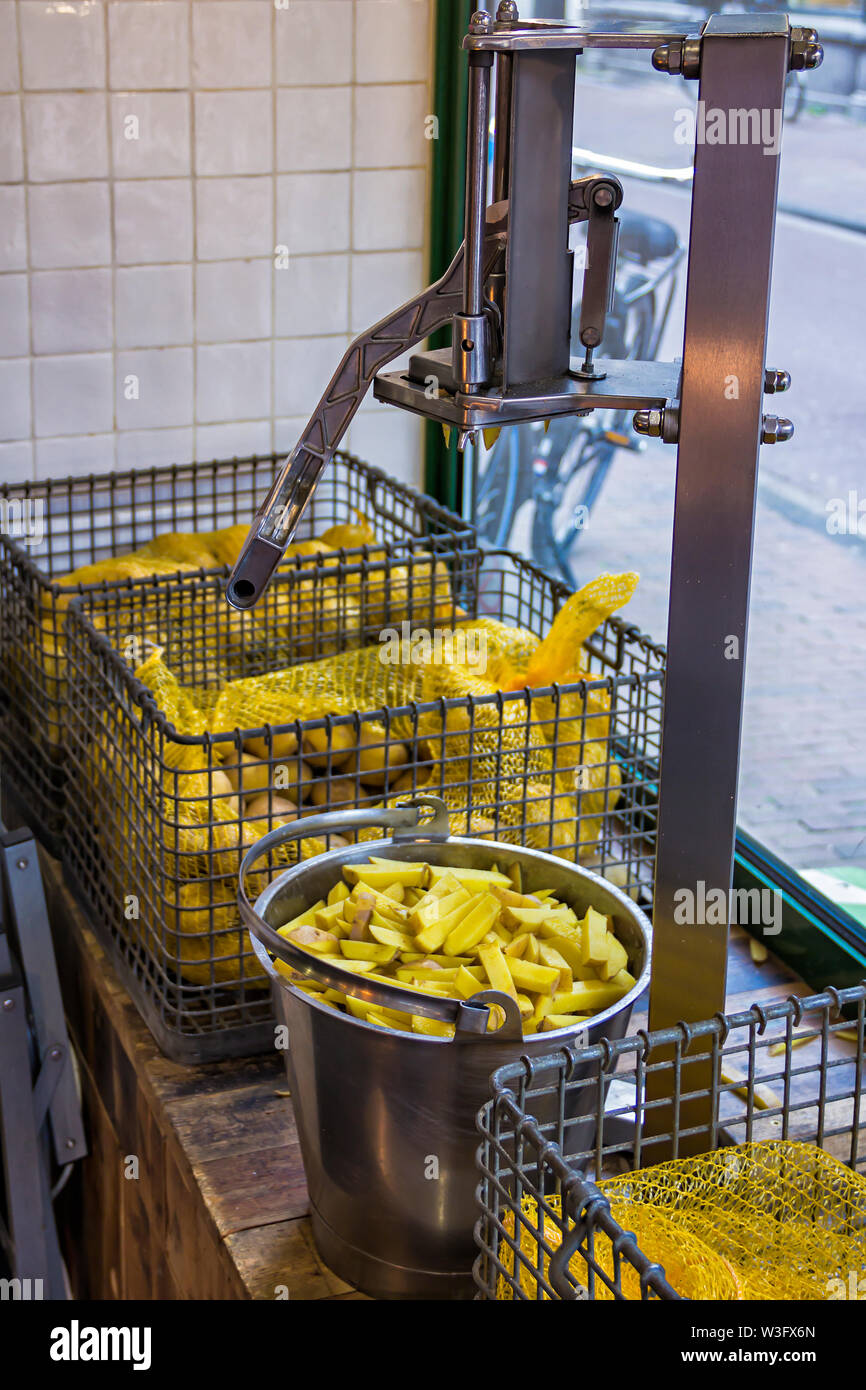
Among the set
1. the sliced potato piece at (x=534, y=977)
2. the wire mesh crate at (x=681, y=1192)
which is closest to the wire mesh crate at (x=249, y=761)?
the sliced potato piece at (x=534, y=977)

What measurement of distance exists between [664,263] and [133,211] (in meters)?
0.67

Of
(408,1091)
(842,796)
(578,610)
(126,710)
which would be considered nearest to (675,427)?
(408,1091)

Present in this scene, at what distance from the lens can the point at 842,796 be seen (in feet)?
4.89

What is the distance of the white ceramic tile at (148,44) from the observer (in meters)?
1.78

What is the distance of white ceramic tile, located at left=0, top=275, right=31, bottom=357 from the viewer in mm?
1812

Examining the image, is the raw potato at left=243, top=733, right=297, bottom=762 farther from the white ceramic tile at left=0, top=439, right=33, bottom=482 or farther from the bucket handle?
the white ceramic tile at left=0, top=439, right=33, bottom=482

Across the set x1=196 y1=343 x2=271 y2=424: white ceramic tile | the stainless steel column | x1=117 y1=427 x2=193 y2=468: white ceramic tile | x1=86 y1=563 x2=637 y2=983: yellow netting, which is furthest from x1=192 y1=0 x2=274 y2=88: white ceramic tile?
the stainless steel column

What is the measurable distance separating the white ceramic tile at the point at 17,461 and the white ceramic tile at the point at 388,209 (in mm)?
516

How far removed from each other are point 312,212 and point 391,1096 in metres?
1.36

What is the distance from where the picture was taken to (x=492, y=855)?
1.13 m

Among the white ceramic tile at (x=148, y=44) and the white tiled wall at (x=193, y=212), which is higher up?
the white ceramic tile at (x=148, y=44)

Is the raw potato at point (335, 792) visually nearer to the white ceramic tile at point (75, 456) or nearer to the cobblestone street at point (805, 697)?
the cobblestone street at point (805, 697)

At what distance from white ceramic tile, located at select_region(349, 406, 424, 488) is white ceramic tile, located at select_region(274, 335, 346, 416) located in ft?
0.25
